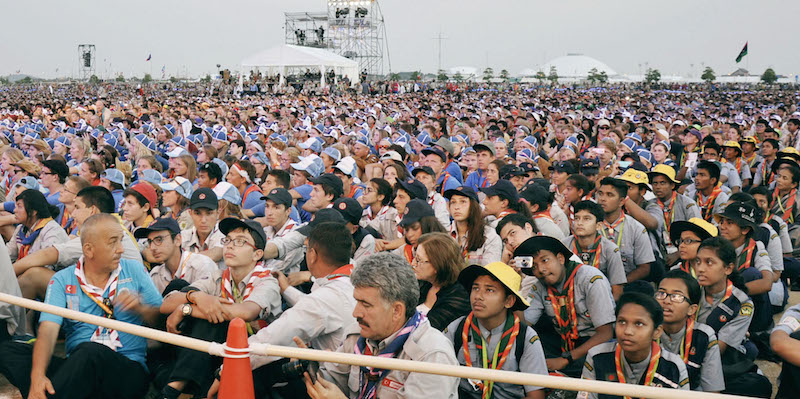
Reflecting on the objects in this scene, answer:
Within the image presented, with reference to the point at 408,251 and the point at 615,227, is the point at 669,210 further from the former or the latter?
the point at 408,251

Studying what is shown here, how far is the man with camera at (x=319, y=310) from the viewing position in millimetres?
3408

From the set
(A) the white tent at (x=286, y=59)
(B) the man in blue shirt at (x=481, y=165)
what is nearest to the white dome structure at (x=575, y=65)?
(A) the white tent at (x=286, y=59)

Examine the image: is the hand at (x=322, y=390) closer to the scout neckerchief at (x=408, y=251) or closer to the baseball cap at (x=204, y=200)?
the scout neckerchief at (x=408, y=251)

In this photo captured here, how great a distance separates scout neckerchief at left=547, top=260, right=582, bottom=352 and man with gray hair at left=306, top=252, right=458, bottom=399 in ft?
5.47

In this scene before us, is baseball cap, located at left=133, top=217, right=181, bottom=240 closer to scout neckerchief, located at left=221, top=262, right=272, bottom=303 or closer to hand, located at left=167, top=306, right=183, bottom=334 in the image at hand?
scout neckerchief, located at left=221, top=262, right=272, bottom=303

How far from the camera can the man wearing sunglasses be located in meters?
3.60

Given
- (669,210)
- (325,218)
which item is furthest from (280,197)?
(669,210)

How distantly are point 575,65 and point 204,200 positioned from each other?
459 ft

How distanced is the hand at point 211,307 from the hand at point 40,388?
946mm

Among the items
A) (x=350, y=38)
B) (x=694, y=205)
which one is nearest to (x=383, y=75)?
(x=350, y=38)

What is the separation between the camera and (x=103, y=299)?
3.89 m

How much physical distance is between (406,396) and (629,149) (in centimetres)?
916

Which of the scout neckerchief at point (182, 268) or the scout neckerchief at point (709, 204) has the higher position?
the scout neckerchief at point (709, 204)

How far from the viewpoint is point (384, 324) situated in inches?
118
